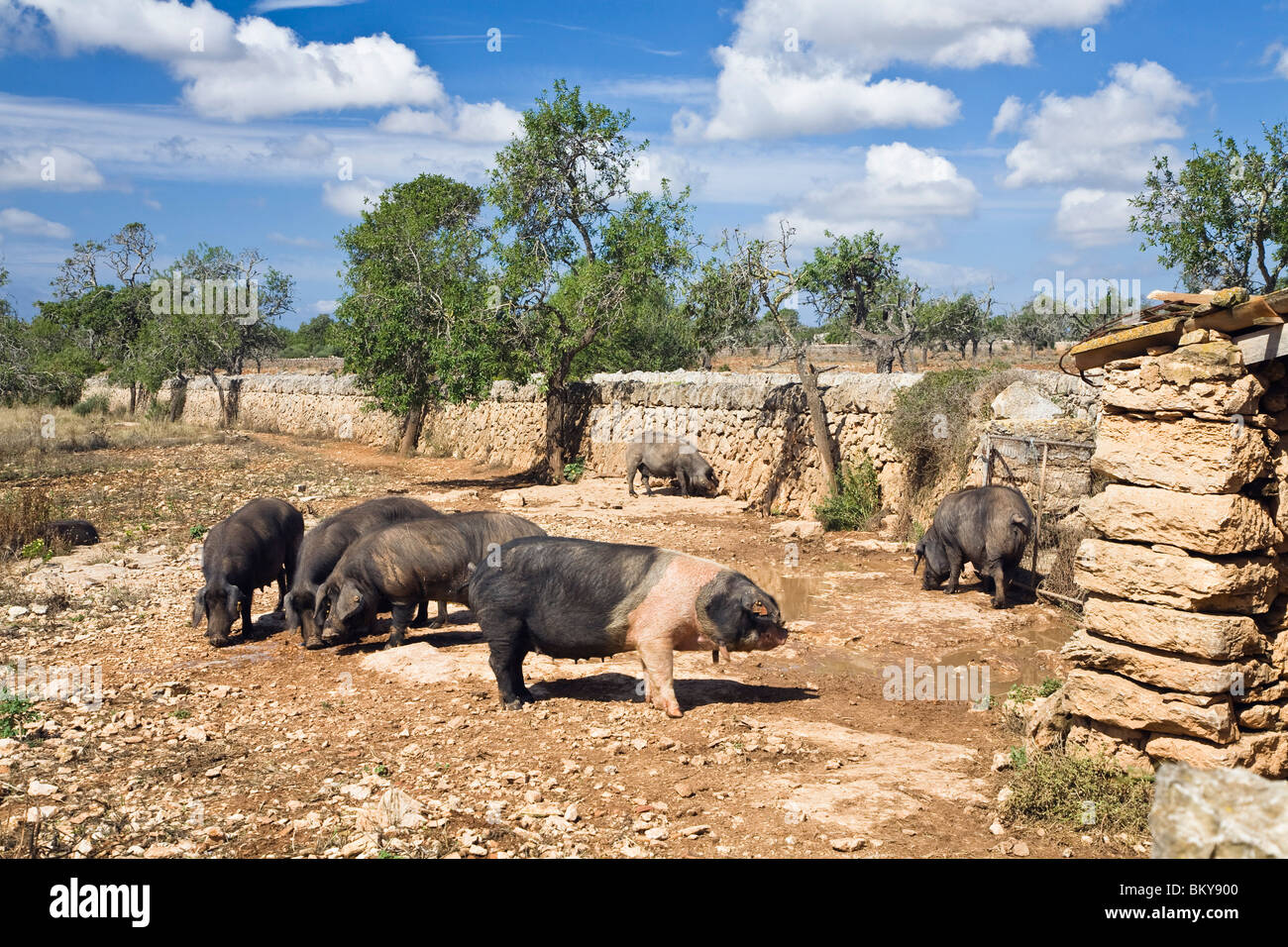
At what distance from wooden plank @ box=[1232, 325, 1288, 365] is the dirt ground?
2985 millimetres

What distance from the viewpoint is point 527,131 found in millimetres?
21438

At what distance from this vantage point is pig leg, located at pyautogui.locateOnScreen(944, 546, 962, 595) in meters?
11.6

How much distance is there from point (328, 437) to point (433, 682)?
94.9 feet

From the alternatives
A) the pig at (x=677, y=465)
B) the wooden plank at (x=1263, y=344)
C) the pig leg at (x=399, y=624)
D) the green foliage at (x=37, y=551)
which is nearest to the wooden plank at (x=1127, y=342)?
the wooden plank at (x=1263, y=344)

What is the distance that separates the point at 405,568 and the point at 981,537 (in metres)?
6.79

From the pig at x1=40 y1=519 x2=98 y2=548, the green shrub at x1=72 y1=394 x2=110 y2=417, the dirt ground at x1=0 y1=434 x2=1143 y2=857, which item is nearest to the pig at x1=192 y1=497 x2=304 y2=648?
the dirt ground at x1=0 y1=434 x2=1143 y2=857

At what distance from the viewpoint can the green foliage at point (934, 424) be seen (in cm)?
1412

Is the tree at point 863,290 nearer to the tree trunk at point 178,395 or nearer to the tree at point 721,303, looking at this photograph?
the tree at point 721,303

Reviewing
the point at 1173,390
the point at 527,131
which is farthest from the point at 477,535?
the point at 527,131

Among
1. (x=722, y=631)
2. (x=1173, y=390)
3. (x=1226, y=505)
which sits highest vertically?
(x=1173, y=390)

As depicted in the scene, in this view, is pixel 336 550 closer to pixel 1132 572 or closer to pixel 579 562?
pixel 579 562

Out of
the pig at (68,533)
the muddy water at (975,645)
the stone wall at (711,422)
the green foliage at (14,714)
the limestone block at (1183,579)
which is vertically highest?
the stone wall at (711,422)

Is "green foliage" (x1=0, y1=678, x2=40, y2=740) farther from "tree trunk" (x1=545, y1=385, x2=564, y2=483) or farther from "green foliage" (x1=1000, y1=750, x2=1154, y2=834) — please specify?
"tree trunk" (x1=545, y1=385, x2=564, y2=483)

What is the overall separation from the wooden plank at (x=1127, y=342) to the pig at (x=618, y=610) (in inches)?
114
